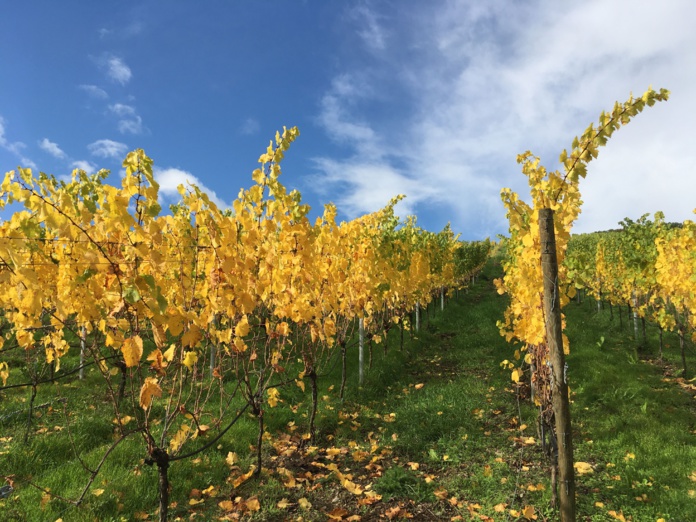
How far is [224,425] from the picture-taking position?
591 centimetres

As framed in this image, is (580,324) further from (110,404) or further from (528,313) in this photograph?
(110,404)

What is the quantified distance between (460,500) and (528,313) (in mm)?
2167

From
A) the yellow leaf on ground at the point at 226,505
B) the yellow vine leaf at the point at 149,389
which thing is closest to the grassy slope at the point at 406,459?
the yellow leaf on ground at the point at 226,505

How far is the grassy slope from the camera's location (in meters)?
4.01

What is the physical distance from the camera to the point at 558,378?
3154 millimetres

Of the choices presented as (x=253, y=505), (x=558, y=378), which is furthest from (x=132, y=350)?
(x=558, y=378)

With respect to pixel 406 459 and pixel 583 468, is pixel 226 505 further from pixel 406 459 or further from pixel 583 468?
pixel 583 468

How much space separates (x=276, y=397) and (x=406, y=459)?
6.66 feet

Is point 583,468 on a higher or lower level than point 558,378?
lower

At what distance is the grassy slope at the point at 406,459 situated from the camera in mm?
4008

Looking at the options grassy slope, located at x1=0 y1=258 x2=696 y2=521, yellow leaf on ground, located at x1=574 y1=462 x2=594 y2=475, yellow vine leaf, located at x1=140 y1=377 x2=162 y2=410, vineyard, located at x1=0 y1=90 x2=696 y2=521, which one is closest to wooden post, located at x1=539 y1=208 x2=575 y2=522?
vineyard, located at x1=0 y1=90 x2=696 y2=521

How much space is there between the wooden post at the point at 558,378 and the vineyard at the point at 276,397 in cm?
2

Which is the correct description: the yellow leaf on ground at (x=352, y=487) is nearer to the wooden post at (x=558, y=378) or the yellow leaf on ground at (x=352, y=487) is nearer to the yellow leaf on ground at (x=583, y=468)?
the wooden post at (x=558, y=378)

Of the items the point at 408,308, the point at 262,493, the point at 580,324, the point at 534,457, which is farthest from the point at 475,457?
the point at 580,324
